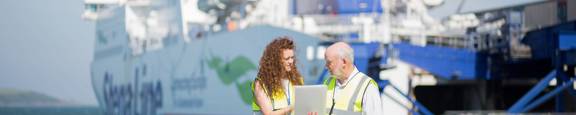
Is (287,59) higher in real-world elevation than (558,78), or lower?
higher

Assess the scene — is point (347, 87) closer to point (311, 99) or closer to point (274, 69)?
point (311, 99)

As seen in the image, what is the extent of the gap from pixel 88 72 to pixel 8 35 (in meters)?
0.69

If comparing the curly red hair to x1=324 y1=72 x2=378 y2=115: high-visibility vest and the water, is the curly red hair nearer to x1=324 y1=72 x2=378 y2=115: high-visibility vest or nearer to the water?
x1=324 y1=72 x2=378 y2=115: high-visibility vest

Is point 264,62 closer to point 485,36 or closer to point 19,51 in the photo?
→ point 19,51

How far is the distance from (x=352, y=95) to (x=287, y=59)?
22 cm

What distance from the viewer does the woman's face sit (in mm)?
2744

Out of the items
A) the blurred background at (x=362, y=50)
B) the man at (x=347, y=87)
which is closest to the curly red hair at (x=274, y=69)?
the man at (x=347, y=87)

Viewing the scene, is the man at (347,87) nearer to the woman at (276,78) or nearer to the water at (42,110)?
the woman at (276,78)

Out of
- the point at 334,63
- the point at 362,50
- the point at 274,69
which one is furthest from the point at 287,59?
the point at 362,50

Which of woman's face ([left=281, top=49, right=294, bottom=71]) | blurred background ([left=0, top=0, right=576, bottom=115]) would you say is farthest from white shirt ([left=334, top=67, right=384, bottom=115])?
blurred background ([left=0, top=0, right=576, bottom=115])

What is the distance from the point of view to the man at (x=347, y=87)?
2.59 m

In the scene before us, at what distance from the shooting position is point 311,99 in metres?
2.58

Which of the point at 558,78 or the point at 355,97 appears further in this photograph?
the point at 558,78

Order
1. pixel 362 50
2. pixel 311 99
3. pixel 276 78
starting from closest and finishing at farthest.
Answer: pixel 311 99 < pixel 276 78 < pixel 362 50
